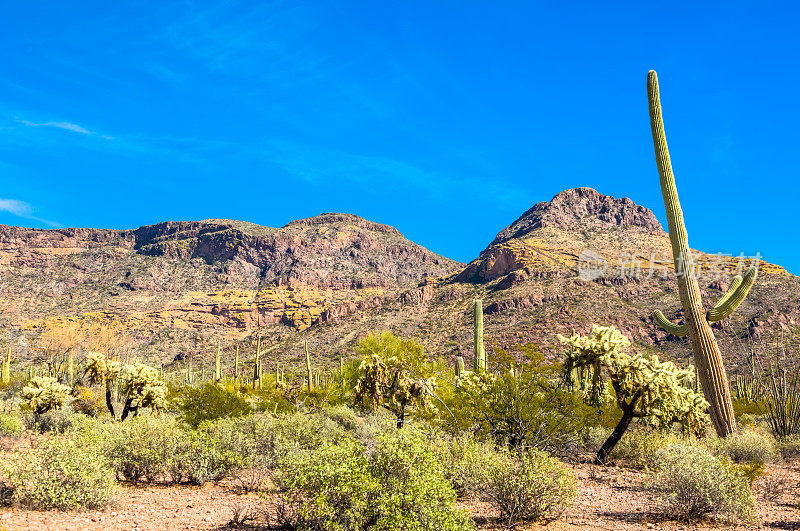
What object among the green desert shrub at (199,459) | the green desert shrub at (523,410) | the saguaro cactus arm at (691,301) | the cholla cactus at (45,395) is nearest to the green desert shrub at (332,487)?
the green desert shrub at (199,459)

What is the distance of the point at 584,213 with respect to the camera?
104 m

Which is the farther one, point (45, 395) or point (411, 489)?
point (45, 395)

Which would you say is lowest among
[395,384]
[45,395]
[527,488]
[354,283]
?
[527,488]

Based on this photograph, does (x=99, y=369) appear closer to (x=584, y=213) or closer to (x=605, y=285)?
(x=605, y=285)

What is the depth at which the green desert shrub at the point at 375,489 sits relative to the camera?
18.7 feet

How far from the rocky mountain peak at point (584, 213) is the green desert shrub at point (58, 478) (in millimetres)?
96472

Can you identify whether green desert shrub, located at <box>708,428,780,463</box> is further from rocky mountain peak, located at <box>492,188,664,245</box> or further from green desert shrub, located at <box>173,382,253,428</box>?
rocky mountain peak, located at <box>492,188,664,245</box>

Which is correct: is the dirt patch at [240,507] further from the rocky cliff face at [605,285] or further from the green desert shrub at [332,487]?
the rocky cliff face at [605,285]

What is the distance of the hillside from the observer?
57406mm

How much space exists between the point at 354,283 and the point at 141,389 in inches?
4434

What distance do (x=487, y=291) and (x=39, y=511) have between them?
227 feet

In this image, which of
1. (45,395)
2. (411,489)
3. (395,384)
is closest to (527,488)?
(411,489)

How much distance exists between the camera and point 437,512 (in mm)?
5648

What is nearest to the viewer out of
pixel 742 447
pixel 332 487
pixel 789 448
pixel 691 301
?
pixel 332 487
